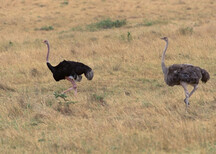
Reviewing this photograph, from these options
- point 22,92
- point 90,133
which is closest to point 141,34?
point 22,92

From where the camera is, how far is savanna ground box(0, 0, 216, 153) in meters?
5.52

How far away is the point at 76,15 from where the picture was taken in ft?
81.2

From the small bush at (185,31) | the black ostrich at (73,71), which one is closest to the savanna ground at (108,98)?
the small bush at (185,31)

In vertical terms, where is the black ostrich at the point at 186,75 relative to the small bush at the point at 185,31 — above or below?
above

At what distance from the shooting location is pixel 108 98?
326 inches

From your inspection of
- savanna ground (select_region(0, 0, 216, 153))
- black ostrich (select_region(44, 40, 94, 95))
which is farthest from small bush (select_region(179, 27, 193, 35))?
black ostrich (select_region(44, 40, 94, 95))

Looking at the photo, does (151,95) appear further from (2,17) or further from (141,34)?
(2,17)

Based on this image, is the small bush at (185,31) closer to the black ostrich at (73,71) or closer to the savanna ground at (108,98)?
the savanna ground at (108,98)

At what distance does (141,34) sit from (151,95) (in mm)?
6786

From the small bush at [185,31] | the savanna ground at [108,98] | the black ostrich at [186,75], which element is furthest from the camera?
the small bush at [185,31]

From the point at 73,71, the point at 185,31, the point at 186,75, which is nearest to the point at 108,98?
the point at 73,71

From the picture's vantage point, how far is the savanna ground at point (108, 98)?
5.52 metres

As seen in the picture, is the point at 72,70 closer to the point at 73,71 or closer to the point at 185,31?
the point at 73,71

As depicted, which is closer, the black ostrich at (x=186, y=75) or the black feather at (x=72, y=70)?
the black ostrich at (x=186, y=75)
